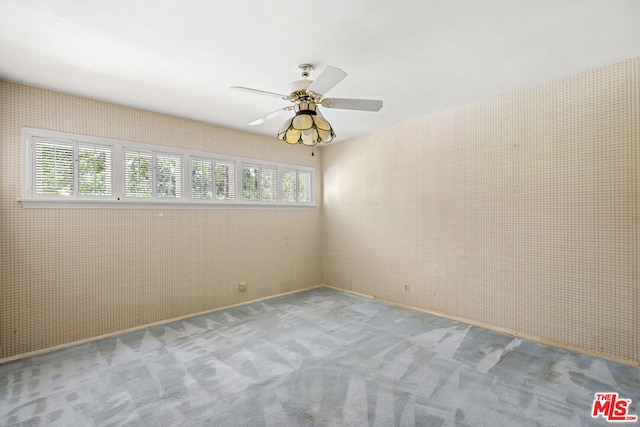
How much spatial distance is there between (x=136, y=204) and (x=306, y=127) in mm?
2416

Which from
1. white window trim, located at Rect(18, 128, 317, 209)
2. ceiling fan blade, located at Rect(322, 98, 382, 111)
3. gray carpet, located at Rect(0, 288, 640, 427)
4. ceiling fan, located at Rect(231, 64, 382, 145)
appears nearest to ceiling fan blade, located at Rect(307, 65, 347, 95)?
ceiling fan, located at Rect(231, 64, 382, 145)

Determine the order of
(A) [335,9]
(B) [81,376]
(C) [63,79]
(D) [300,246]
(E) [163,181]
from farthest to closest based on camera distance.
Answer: (D) [300,246]
(E) [163,181]
(C) [63,79]
(B) [81,376]
(A) [335,9]

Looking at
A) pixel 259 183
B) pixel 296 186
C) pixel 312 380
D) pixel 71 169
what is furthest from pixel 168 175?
pixel 312 380

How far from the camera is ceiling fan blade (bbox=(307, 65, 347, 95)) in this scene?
185 cm

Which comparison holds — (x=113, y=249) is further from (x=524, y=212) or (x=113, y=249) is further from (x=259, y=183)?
(x=524, y=212)

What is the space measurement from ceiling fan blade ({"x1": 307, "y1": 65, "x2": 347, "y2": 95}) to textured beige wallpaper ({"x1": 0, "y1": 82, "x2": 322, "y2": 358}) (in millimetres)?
2424

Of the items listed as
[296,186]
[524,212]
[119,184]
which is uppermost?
[296,186]

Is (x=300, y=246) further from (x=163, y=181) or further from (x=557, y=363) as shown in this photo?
(x=557, y=363)

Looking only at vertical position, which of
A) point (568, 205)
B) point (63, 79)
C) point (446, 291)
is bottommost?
point (446, 291)

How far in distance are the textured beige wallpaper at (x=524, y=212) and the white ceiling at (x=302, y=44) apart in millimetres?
380

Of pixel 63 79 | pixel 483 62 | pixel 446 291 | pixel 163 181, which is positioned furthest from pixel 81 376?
pixel 483 62

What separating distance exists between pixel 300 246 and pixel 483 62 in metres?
3.62

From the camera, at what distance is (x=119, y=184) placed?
328 centimetres

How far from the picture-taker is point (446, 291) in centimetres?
367
